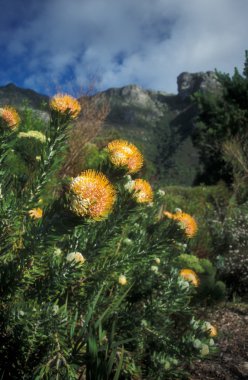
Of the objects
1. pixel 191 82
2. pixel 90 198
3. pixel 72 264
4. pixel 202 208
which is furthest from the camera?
pixel 191 82

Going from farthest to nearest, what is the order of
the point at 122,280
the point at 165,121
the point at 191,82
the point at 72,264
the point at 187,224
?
the point at 191,82, the point at 165,121, the point at 122,280, the point at 187,224, the point at 72,264

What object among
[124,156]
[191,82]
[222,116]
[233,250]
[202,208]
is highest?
[191,82]

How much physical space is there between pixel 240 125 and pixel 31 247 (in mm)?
21792

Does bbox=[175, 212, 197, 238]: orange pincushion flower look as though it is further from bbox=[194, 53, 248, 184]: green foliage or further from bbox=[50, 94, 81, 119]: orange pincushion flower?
bbox=[194, 53, 248, 184]: green foliage

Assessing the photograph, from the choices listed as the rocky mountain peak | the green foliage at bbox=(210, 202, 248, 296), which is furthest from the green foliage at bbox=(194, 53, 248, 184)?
the rocky mountain peak

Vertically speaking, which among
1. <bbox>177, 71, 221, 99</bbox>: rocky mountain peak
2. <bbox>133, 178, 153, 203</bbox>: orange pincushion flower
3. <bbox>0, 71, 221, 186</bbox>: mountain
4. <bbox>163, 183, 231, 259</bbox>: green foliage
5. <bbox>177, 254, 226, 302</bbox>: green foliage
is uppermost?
<bbox>177, 71, 221, 99</bbox>: rocky mountain peak

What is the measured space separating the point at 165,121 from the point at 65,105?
431ft

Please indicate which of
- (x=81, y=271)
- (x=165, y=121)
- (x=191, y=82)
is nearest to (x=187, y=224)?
(x=81, y=271)

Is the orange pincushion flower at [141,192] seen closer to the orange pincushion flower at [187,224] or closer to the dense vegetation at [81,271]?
the dense vegetation at [81,271]

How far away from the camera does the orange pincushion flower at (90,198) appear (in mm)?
1236

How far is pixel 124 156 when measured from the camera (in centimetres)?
162

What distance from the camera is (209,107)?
2373cm

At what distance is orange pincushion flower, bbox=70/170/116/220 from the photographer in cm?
124

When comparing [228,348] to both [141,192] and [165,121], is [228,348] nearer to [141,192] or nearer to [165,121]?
[141,192]
